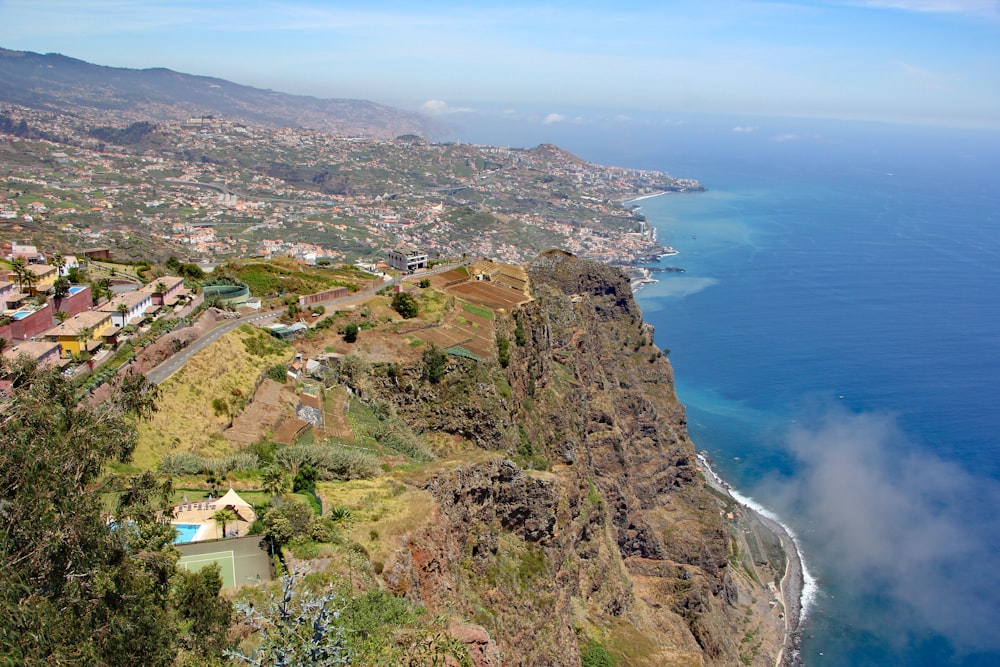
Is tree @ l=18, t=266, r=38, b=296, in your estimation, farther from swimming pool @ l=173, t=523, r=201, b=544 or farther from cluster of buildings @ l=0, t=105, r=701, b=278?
cluster of buildings @ l=0, t=105, r=701, b=278

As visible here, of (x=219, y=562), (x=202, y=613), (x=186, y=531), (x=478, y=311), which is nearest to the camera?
(x=202, y=613)

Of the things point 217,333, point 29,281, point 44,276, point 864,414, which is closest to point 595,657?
point 217,333

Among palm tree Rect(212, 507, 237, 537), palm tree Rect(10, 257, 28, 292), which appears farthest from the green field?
palm tree Rect(10, 257, 28, 292)

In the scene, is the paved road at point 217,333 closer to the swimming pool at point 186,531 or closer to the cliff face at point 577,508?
the cliff face at point 577,508

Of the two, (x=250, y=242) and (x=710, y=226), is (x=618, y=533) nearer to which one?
(x=250, y=242)

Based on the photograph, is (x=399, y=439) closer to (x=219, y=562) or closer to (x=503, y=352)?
(x=503, y=352)

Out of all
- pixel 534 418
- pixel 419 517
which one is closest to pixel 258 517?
pixel 419 517
